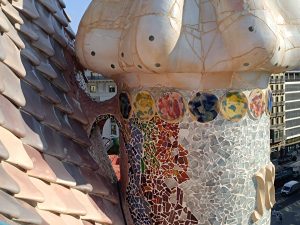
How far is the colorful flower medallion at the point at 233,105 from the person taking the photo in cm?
335

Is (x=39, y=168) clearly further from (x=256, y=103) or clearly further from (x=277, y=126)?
Result: (x=277, y=126)

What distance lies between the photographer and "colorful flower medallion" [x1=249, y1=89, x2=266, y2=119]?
11.3ft

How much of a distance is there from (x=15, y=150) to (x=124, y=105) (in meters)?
A: 1.20

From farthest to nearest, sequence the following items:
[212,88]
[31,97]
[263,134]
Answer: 1. [263,134]
2. [212,88]
3. [31,97]

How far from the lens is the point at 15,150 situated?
8.39 feet

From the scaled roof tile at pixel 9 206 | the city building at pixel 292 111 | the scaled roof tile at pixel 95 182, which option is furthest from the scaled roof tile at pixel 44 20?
the city building at pixel 292 111

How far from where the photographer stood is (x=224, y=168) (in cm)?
334

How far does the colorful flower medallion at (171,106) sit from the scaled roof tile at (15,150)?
1.06m

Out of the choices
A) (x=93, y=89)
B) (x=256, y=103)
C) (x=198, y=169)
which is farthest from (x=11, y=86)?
(x=93, y=89)

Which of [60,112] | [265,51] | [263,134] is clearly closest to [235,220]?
[263,134]

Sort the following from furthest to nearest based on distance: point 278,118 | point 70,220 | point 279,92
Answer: point 278,118 → point 279,92 → point 70,220

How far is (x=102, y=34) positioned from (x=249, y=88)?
105 cm

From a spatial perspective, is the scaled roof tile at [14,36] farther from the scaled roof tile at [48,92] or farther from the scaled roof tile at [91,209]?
the scaled roof tile at [91,209]

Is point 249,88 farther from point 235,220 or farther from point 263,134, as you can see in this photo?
point 235,220
